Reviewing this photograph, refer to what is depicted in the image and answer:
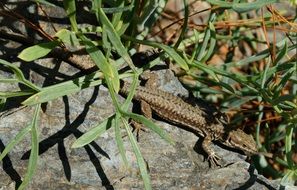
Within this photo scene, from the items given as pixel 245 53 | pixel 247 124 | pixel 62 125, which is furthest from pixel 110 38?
pixel 245 53

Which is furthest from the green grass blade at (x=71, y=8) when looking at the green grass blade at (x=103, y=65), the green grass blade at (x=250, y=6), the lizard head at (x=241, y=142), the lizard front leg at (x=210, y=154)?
the lizard head at (x=241, y=142)

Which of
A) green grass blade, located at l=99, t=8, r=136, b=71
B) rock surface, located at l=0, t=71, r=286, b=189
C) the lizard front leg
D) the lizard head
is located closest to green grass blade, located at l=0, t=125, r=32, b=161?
rock surface, located at l=0, t=71, r=286, b=189

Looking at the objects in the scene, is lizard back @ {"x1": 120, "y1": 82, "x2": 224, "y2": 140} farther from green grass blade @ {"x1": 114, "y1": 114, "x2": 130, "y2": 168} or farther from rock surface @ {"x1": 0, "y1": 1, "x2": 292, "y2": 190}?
green grass blade @ {"x1": 114, "y1": 114, "x2": 130, "y2": 168}

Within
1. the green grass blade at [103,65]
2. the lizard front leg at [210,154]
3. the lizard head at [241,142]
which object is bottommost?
the lizard head at [241,142]

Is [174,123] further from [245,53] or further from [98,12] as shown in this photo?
[245,53]

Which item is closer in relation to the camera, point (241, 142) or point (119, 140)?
point (119, 140)

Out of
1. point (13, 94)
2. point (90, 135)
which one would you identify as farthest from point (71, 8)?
point (90, 135)

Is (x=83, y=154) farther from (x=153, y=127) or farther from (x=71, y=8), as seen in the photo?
(x=71, y=8)

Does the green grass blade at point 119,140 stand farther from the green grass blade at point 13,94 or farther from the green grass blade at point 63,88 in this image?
the green grass blade at point 13,94
